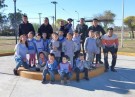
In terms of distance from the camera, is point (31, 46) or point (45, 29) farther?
point (45, 29)

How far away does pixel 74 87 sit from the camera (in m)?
8.64

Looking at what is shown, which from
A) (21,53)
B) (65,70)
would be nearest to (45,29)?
(21,53)

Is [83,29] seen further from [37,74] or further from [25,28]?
[37,74]

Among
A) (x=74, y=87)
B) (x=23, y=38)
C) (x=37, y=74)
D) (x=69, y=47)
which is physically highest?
(x=23, y=38)

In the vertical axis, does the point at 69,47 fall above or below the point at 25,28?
below

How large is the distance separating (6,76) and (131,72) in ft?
15.4

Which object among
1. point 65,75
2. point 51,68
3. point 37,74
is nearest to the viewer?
point 65,75

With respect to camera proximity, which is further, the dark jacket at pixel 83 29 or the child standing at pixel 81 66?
the dark jacket at pixel 83 29

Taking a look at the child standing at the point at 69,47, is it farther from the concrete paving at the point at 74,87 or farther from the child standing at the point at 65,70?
the concrete paving at the point at 74,87

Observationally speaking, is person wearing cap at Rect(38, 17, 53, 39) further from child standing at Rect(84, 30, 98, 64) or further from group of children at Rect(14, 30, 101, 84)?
child standing at Rect(84, 30, 98, 64)

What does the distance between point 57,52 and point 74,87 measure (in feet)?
5.74

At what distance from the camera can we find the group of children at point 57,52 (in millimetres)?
9180

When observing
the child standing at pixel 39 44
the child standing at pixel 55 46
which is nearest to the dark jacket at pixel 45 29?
the child standing at pixel 39 44

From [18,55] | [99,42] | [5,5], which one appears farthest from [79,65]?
[5,5]
